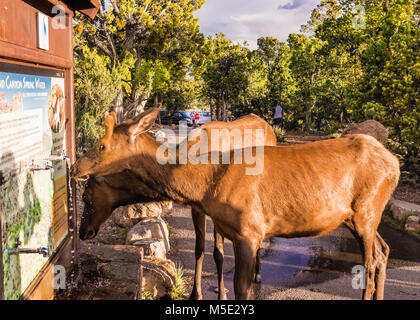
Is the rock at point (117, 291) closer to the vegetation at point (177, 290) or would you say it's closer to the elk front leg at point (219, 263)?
the vegetation at point (177, 290)

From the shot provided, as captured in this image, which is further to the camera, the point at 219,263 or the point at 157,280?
the point at 157,280

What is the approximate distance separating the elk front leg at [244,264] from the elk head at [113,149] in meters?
1.29

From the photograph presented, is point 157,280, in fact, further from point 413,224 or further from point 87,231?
point 413,224

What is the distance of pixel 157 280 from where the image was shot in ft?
16.5

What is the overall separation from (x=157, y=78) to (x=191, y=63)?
626 centimetres

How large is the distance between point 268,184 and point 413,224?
5505mm

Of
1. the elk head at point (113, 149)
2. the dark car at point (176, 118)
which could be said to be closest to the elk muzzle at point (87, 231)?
the elk head at point (113, 149)

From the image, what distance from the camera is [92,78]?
12.4 m

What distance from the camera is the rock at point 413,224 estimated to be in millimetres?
7715

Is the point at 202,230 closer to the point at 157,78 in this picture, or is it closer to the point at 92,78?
the point at 92,78

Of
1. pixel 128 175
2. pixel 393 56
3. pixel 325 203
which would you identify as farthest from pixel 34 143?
pixel 393 56

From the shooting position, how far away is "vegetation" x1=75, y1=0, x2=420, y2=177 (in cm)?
1169

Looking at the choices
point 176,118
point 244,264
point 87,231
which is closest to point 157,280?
point 87,231

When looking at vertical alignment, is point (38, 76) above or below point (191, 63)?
below
